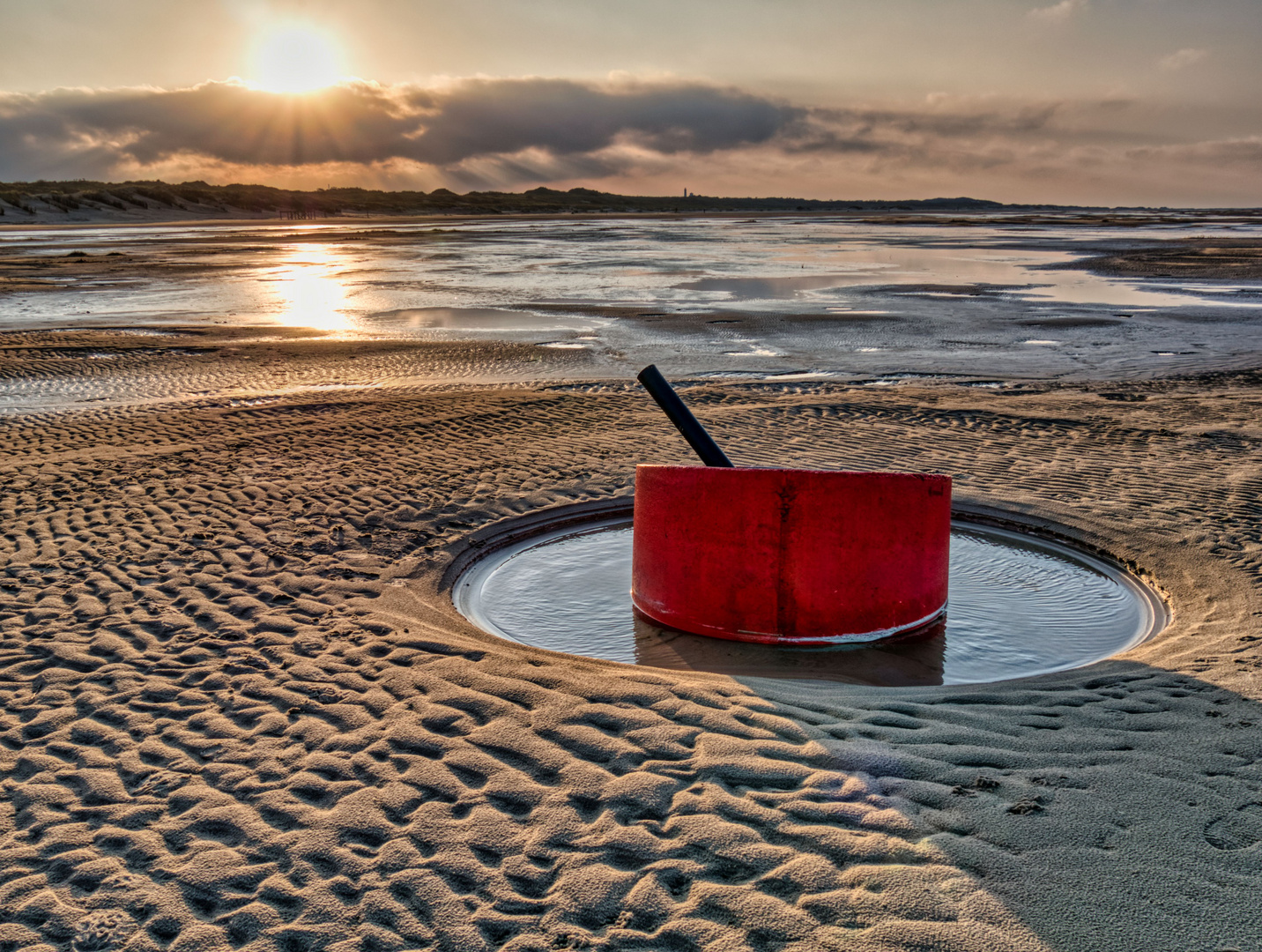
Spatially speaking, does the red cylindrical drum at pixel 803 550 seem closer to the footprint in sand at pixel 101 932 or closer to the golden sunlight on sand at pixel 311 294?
the footprint in sand at pixel 101 932

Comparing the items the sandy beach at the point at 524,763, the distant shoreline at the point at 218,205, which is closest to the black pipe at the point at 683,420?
the sandy beach at the point at 524,763

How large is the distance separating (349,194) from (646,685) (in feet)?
470

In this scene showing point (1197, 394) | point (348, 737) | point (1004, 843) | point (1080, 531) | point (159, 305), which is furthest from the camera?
point (159, 305)

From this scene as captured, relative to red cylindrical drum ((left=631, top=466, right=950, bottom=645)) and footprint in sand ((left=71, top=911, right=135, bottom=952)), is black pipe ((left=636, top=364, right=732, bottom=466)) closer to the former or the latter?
red cylindrical drum ((left=631, top=466, right=950, bottom=645))

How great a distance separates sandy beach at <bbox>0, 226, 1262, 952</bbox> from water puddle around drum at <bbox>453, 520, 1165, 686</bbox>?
11.6 inches

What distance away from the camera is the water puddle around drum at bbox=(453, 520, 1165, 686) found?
4.92 m

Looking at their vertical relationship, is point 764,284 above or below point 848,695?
above

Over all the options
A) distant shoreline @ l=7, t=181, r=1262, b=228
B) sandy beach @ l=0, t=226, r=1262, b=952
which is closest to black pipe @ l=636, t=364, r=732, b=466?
sandy beach @ l=0, t=226, r=1262, b=952

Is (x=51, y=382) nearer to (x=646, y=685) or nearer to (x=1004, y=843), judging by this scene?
(x=646, y=685)

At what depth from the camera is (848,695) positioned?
14.1ft

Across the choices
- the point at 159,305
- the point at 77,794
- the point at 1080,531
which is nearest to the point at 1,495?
the point at 77,794

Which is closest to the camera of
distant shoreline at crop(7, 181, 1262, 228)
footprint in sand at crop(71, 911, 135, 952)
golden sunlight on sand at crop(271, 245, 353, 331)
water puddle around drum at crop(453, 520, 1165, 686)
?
footprint in sand at crop(71, 911, 135, 952)

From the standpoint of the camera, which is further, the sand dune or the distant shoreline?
the distant shoreline

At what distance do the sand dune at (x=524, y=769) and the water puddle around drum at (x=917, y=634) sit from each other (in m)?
0.33
